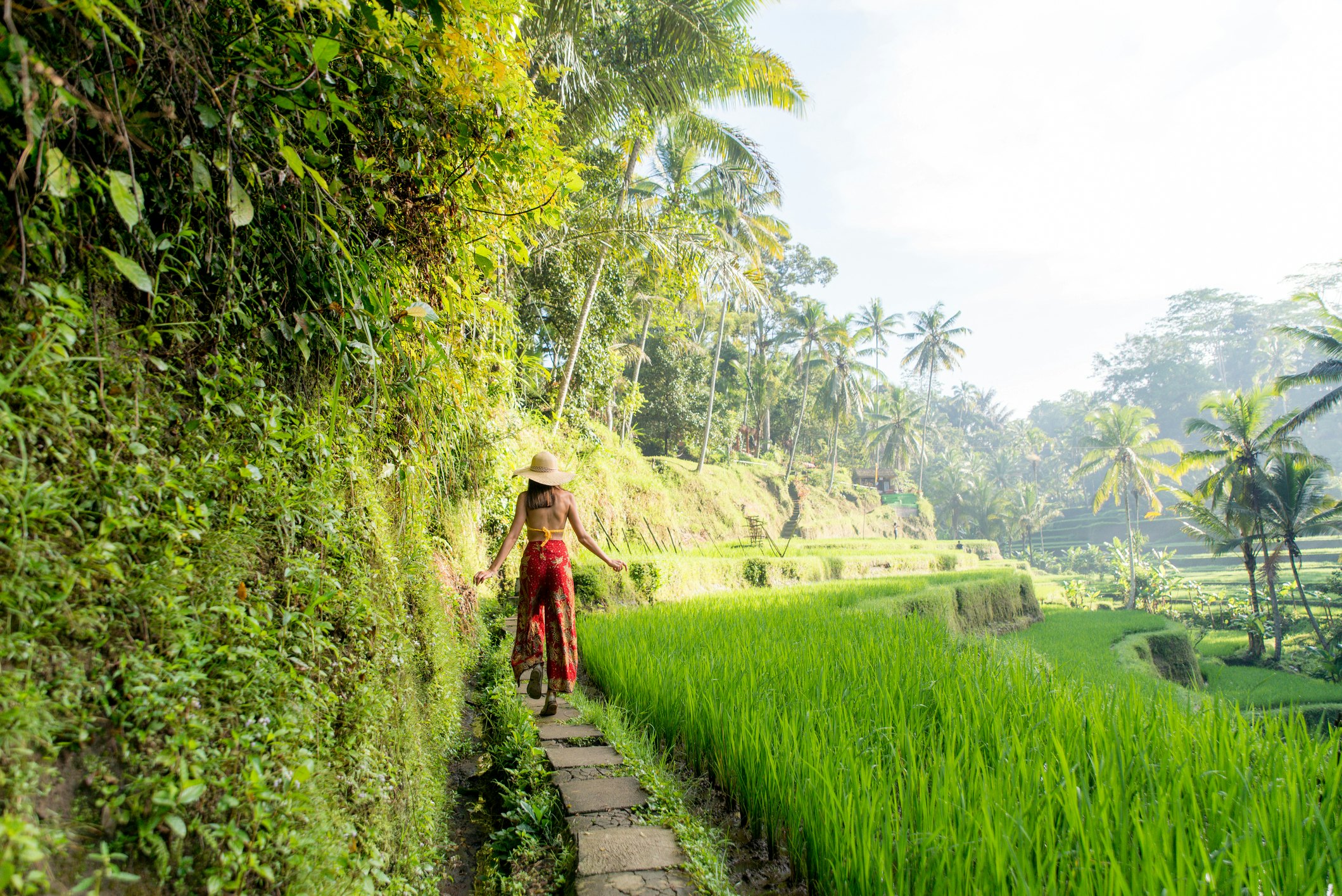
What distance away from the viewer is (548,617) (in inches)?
135

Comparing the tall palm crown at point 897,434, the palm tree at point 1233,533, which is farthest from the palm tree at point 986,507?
the palm tree at point 1233,533

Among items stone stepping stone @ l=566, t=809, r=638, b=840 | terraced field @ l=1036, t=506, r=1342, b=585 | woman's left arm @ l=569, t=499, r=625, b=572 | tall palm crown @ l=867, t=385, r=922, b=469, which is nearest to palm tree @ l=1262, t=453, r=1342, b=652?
terraced field @ l=1036, t=506, r=1342, b=585

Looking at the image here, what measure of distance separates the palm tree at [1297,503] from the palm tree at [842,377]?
47.6 feet

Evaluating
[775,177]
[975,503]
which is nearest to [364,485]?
[775,177]

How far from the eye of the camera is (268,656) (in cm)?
140

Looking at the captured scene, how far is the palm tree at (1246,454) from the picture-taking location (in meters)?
17.8

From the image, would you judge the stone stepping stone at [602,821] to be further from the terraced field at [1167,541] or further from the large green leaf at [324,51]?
the terraced field at [1167,541]

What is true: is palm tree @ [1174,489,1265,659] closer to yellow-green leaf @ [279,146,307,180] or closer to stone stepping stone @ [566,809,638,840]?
stone stepping stone @ [566,809,638,840]

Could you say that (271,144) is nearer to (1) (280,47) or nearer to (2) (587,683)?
(1) (280,47)

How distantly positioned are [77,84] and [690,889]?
231cm

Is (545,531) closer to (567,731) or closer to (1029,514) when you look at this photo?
(567,731)

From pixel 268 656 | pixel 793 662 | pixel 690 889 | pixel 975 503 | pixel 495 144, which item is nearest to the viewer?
pixel 268 656

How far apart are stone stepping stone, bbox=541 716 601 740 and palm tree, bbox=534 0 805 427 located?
555 cm

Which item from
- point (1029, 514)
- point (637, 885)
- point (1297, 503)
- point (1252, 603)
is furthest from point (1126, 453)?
point (637, 885)
